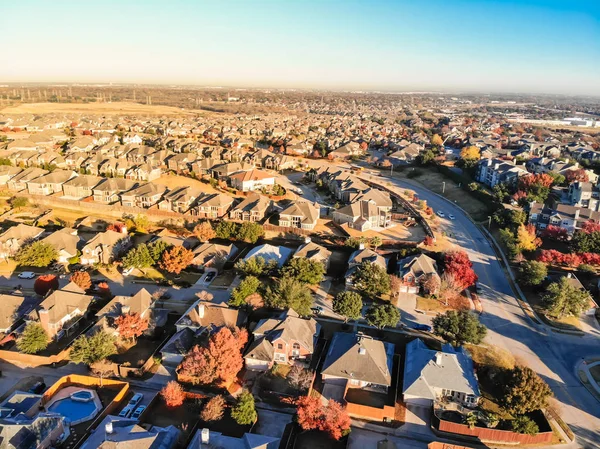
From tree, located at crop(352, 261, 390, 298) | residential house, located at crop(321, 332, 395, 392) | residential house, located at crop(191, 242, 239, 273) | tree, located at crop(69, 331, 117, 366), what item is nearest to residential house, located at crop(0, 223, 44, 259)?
residential house, located at crop(191, 242, 239, 273)

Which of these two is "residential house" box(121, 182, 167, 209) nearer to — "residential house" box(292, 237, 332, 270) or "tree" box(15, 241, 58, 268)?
"tree" box(15, 241, 58, 268)

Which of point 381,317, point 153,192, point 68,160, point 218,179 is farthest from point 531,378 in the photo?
point 68,160

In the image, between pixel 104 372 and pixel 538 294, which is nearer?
pixel 104 372

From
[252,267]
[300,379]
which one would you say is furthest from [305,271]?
[300,379]

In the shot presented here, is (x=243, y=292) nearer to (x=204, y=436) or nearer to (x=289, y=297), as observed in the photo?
(x=289, y=297)

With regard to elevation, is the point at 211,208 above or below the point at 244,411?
above

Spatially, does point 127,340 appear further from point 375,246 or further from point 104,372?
point 375,246
